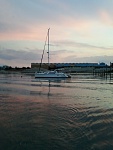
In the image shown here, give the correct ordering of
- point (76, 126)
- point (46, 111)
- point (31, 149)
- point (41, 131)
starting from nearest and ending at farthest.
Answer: point (31, 149) < point (41, 131) < point (76, 126) < point (46, 111)

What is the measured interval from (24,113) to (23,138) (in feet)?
20.5

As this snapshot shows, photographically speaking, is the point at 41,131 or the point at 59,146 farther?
the point at 41,131

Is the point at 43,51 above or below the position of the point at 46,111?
above

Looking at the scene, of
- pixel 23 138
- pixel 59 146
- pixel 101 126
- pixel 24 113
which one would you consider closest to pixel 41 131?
pixel 23 138

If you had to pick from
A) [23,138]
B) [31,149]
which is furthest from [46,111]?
[31,149]

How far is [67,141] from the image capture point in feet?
40.0

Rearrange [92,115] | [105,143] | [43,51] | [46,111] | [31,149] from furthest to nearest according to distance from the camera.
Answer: [43,51] → [46,111] → [92,115] → [105,143] → [31,149]

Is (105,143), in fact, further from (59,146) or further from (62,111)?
(62,111)

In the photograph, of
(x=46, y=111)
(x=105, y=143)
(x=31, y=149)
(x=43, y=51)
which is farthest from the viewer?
(x=43, y=51)

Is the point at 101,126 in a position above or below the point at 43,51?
below

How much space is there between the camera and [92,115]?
18.3 metres

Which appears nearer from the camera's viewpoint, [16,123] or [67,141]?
[67,141]

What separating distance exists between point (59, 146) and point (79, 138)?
153 cm

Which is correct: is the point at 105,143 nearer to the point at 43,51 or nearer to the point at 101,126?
the point at 101,126
